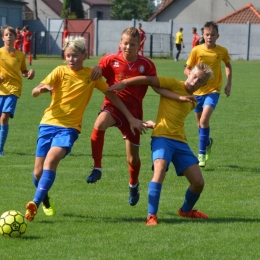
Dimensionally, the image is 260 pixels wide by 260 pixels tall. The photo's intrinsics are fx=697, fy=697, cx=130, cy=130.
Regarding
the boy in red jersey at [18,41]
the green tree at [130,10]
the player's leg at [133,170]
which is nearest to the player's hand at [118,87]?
the player's leg at [133,170]

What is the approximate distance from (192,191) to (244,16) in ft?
164

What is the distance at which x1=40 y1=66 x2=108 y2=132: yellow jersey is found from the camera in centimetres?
685

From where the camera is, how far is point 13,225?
6145 mm

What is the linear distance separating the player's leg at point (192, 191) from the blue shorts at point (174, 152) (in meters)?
0.06

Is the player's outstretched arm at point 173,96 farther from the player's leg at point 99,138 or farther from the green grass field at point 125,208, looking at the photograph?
the green grass field at point 125,208

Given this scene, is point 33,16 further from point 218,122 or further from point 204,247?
point 204,247

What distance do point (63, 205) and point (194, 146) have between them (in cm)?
487

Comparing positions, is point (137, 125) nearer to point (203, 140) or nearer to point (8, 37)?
point (203, 140)

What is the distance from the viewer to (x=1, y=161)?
10.6 metres

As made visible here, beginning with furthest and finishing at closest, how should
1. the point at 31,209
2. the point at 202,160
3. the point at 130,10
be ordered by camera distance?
the point at 130,10, the point at 202,160, the point at 31,209

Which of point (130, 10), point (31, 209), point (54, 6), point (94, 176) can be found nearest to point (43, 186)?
point (31, 209)

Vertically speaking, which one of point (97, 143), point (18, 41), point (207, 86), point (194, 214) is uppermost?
point (207, 86)

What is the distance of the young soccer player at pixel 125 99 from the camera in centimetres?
742

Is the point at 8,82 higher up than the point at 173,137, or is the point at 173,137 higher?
the point at 173,137
